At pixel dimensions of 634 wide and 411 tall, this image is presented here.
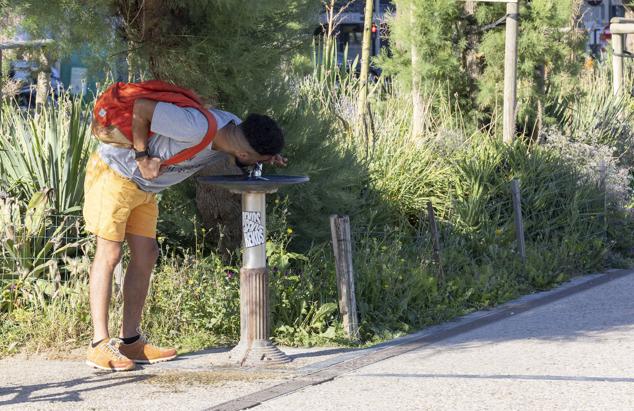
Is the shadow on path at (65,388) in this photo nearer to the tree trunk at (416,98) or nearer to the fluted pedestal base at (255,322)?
the fluted pedestal base at (255,322)

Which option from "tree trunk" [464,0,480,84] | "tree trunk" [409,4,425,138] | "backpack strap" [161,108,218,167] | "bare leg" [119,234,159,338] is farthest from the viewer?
"tree trunk" [464,0,480,84]

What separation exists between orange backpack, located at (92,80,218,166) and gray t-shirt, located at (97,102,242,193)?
41mm

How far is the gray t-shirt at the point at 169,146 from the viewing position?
644 cm

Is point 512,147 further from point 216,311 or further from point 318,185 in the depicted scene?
point 216,311

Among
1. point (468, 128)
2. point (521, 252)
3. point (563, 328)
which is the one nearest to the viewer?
point (563, 328)

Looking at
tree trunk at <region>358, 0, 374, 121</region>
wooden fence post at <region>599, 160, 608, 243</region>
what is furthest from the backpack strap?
wooden fence post at <region>599, 160, 608, 243</region>

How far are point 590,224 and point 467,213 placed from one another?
162cm

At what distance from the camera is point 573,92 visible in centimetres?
1514

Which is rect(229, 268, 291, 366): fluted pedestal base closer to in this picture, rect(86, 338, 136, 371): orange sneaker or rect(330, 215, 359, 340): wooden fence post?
rect(86, 338, 136, 371): orange sneaker

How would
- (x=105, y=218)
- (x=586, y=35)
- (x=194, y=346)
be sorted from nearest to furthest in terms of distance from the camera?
(x=105, y=218) → (x=194, y=346) → (x=586, y=35)

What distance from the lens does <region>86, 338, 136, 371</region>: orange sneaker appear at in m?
6.59

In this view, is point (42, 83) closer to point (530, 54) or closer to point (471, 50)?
point (471, 50)

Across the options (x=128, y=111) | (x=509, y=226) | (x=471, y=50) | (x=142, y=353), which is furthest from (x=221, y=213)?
(x=471, y=50)

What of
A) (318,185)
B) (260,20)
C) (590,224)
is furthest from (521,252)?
(260,20)
